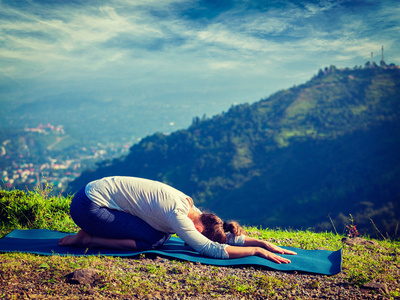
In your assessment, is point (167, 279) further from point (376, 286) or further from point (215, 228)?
point (376, 286)

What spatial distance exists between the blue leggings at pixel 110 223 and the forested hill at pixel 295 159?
174 feet

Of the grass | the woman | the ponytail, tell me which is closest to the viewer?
the grass

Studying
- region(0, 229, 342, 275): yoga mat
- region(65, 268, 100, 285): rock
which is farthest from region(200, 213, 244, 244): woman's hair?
region(65, 268, 100, 285): rock

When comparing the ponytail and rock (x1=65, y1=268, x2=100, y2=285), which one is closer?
rock (x1=65, y1=268, x2=100, y2=285)

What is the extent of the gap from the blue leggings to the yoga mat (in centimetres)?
18

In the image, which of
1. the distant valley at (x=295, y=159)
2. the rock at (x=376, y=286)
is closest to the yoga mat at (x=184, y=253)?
the rock at (x=376, y=286)

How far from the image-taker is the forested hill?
65.0 meters

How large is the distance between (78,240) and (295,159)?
82043mm

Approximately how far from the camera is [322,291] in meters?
3.48

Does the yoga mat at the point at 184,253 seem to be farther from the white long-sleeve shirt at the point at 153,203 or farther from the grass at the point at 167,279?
the white long-sleeve shirt at the point at 153,203

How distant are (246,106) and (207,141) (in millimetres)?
27233

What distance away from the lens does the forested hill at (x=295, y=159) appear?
213 ft

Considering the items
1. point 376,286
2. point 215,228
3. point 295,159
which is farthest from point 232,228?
point 295,159

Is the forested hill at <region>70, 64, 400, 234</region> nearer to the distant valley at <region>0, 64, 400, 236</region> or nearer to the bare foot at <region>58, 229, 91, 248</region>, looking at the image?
the distant valley at <region>0, 64, 400, 236</region>
